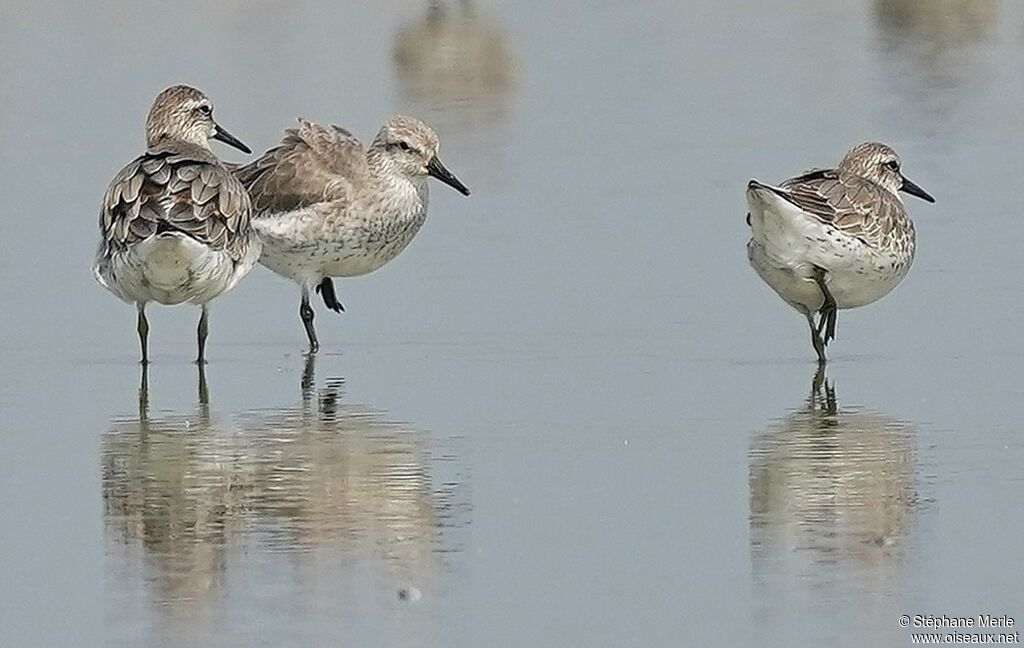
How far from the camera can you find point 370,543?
7434mm

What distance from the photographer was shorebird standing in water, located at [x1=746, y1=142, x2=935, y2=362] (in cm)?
1047

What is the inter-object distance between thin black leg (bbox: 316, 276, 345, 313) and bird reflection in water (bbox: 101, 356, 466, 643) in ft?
5.77

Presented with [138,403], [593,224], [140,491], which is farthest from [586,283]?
Result: [140,491]

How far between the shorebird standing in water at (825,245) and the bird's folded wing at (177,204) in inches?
89.6

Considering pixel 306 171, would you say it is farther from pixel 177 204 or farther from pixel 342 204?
pixel 177 204

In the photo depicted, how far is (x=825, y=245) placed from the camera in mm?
10508

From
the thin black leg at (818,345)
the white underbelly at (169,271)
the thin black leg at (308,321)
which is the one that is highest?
the white underbelly at (169,271)

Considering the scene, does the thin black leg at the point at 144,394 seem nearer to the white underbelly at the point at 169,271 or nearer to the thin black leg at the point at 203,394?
the thin black leg at the point at 203,394

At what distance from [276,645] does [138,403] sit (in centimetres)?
355

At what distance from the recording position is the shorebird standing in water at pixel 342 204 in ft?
37.6

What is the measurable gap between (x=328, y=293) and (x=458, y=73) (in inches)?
270

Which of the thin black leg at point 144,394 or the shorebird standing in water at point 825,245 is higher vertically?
the shorebird standing in water at point 825,245

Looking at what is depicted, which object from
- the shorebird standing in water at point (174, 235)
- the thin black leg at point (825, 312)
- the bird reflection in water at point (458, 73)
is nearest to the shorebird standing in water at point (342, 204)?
the shorebird standing in water at point (174, 235)

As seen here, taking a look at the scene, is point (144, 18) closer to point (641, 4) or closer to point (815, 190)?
point (641, 4)
